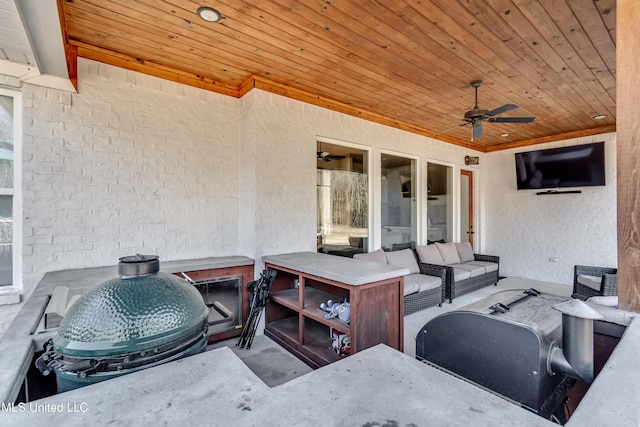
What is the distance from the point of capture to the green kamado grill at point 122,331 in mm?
924

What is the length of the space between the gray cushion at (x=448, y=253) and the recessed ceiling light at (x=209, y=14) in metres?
4.82

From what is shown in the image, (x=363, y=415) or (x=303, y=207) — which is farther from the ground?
(x=303, y=207)

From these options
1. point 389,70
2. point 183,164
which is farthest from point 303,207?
point 389,70

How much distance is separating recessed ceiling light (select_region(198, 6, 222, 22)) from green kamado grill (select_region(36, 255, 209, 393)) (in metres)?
2.08

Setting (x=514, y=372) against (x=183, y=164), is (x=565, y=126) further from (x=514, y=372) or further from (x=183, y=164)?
(x=183, y=164)

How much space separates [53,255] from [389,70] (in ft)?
12.3

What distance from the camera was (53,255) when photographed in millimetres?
2656

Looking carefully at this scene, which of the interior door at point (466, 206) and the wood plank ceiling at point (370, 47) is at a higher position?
the wood plank ceiling at point (370, 47)

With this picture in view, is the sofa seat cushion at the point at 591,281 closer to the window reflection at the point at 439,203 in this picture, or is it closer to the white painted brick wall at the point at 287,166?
the window reflection at the point at 439,203

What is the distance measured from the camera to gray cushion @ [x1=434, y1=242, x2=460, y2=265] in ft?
17.8

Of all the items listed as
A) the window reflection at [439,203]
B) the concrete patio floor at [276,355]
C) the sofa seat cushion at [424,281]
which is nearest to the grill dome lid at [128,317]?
the concrete patio floor at [276,355]

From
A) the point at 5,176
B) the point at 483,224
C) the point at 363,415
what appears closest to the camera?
the point at 363,415

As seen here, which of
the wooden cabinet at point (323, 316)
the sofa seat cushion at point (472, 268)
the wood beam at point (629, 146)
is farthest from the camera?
the sofa seat cushion at point (472, 268)

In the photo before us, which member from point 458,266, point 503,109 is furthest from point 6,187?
point 458,266
